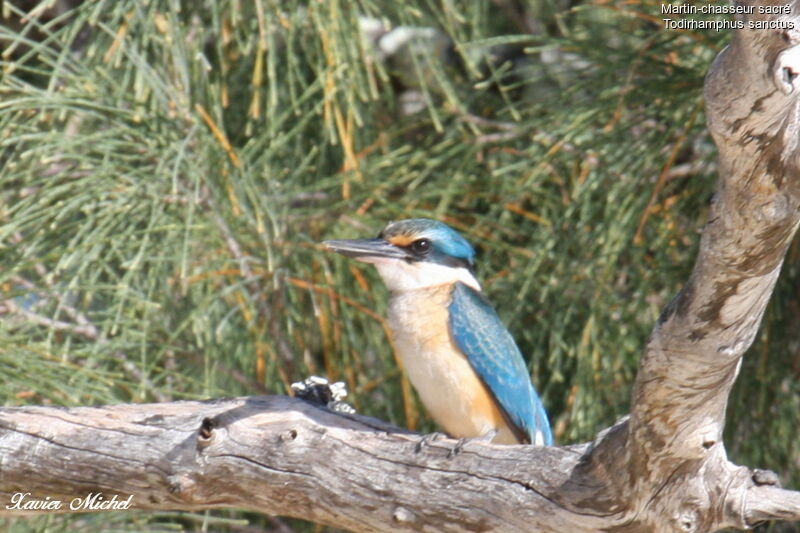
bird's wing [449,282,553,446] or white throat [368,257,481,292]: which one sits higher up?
white throat [368,257,481,292]

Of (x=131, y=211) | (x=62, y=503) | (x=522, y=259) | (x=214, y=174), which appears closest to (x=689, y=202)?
(x=522, y=259)

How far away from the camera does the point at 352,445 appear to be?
1.89 meters

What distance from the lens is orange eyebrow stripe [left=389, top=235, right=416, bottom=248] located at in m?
2.56

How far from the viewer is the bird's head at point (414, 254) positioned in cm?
253

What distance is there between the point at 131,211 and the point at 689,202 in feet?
4.27

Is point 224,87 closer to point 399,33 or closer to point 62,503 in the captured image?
point 399,33

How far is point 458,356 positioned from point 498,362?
0.08 metres

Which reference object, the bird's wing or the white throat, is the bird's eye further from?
the bird's wing
